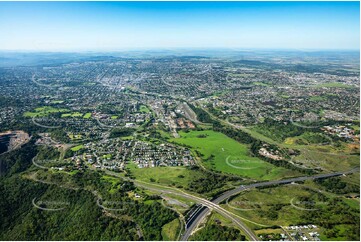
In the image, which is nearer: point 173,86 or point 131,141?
point 131,141

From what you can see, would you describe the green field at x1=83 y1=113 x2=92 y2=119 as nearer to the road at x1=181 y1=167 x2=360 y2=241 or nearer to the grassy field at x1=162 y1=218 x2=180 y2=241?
the road at x1=181 y1=167 x2=360 y2=241

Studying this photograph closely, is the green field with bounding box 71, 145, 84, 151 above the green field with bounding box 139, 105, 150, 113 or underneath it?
underneath

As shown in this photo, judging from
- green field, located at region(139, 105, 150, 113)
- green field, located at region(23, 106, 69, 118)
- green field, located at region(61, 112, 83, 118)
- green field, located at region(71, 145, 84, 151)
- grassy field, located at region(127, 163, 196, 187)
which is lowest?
grassy field, located at region(127, 163, 196, 187)

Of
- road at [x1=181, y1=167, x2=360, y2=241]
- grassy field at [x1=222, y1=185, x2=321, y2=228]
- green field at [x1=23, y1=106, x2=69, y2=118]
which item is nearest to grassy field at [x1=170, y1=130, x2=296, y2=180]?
road at [x1=181, y1=167, x2=360, y2=241]

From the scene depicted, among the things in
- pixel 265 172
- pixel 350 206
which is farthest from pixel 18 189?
pixel 350 206

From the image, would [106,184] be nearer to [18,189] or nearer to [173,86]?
[18,189]

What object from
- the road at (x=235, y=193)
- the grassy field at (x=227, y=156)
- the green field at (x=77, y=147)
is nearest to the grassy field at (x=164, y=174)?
the grassy field at (x=227, y=156)
